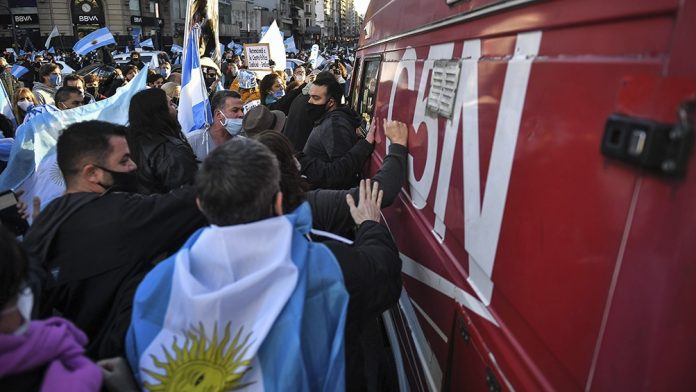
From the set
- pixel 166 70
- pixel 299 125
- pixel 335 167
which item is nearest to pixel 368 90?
pixel 299 125

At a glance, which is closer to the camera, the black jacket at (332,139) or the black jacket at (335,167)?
the black jacket at (335,167)

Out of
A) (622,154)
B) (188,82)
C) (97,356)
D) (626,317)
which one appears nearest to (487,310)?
(626,317)

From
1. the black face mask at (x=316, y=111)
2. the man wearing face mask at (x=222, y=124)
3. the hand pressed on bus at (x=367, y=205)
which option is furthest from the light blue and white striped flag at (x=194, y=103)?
the hand pressed on bus at (x=367, y=205)

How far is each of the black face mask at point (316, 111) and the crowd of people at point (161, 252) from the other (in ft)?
4.31

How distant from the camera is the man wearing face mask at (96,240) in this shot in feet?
5.95

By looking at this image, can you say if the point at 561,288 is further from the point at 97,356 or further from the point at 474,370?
the point at 97,356

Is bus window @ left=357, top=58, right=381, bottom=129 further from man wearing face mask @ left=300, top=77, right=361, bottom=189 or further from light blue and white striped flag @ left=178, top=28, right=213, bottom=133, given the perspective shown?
light blue and white striped flag @ left=178, top=28, right=213, bottom=133

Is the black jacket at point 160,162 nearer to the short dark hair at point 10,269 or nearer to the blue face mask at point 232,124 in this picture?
the blue face mask at point 232,124

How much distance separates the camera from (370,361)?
320cm

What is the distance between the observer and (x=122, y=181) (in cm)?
214

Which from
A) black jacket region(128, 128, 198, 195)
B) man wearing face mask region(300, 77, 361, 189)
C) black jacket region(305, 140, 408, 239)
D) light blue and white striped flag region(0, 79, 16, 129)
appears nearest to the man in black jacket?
man wearing face mask region(300, 77, 361, 189)

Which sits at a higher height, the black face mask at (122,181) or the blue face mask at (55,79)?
the black face mask at (122,181)

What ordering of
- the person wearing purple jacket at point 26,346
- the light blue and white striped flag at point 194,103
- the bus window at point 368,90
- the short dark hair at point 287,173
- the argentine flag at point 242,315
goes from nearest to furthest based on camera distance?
the person wearing purple jacket at point 26,346 < the argentine flag at point 242,315 < the short dark hair at point 287,173 < the bus window at point 368,90 < the light blue and white striped flag at point 194,103

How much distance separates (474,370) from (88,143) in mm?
1816
